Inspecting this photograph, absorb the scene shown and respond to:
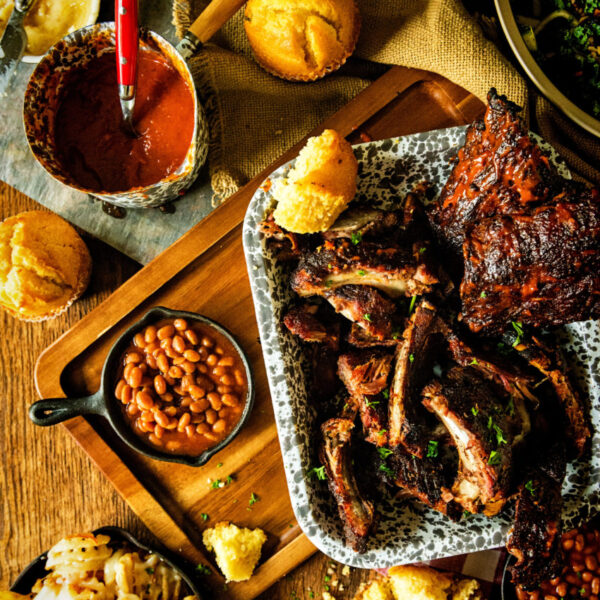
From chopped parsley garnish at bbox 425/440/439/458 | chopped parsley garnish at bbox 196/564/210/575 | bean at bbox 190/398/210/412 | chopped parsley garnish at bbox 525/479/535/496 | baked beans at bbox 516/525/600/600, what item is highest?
bean at bbox 190/398/210/412

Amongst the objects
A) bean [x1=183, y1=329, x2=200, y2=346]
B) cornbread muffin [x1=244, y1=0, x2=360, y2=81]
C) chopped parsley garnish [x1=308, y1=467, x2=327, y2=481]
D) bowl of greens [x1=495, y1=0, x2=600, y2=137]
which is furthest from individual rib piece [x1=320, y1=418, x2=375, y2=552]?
bowl of greens [x1=495, y1=0, x2=600, y2=137]

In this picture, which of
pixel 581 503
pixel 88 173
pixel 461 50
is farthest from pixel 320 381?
pixel 461 50

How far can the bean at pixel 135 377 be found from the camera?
9.86ft

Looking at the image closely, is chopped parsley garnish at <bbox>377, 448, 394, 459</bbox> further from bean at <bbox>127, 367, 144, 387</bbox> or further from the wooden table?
the wooden table

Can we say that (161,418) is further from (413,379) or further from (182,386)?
(413,379)

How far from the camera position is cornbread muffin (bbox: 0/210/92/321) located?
3033mm

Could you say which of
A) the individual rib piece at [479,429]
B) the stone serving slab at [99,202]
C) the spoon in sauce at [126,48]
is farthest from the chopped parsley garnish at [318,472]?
the spoon in sauce at [126,48]

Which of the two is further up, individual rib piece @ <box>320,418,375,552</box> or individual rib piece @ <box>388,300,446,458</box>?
individual rib piece @ <box>388,300,446,458</box>

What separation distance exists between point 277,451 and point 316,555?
2.15 feet

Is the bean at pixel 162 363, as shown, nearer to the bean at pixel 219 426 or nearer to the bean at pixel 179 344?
the bean at pixel 179 344

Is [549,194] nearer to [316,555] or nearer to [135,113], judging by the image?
[135,113]

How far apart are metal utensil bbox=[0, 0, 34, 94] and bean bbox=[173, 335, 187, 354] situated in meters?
1.64

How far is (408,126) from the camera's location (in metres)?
3.13

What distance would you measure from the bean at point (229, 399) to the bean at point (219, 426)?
0.30 ft
